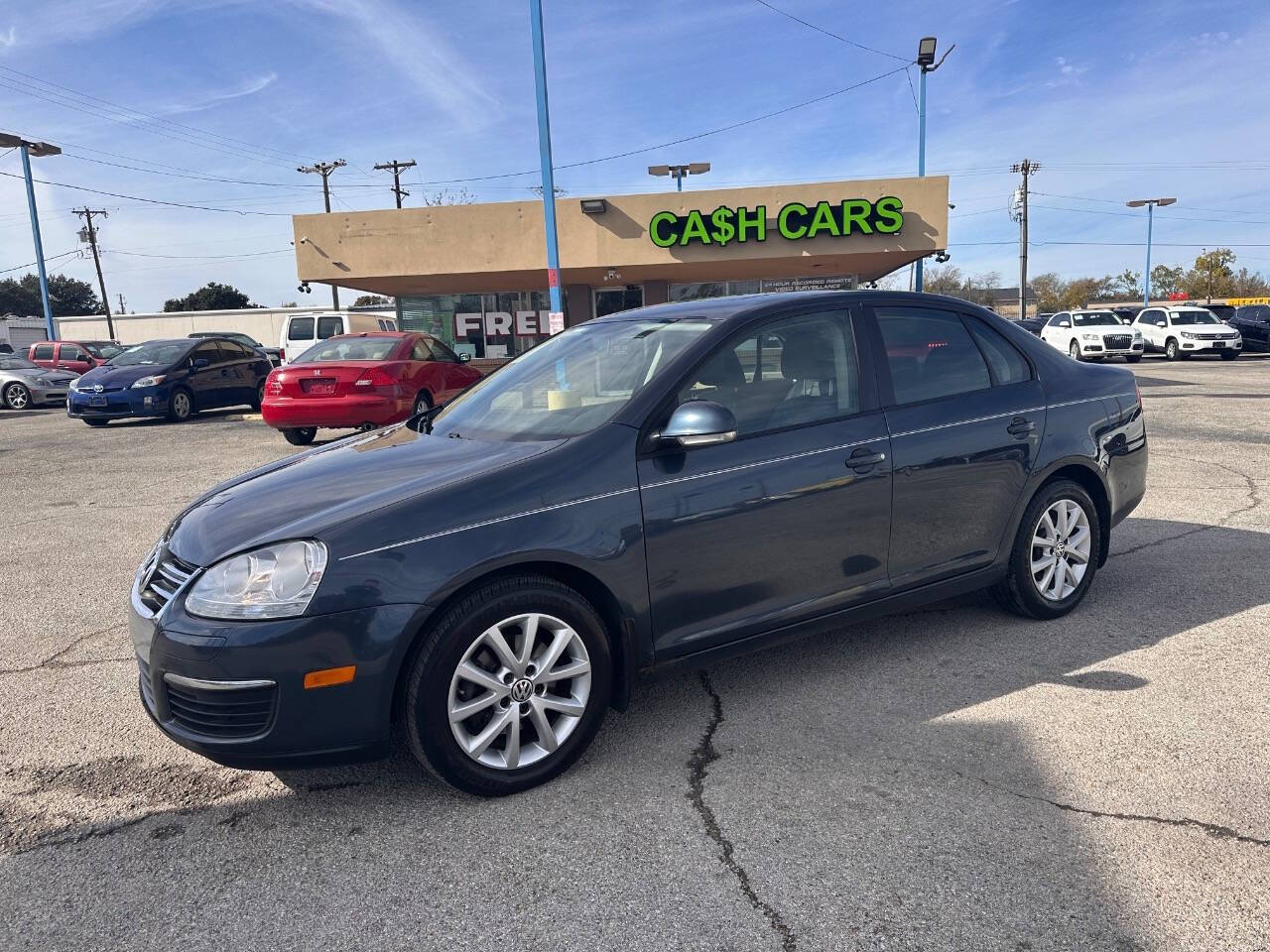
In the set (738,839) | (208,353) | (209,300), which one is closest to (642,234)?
(208,353)

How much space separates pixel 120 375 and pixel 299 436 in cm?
542

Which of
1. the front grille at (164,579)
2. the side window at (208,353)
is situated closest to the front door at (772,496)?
the front grille at (164,579)

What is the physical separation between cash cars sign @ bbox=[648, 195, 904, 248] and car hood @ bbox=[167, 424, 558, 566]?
16253 millimetres

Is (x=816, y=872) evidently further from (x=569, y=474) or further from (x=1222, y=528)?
(x=1222, y=528)

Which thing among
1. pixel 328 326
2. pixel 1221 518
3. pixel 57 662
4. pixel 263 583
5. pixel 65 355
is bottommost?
pixel 1221 518

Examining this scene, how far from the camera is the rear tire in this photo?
469 inches

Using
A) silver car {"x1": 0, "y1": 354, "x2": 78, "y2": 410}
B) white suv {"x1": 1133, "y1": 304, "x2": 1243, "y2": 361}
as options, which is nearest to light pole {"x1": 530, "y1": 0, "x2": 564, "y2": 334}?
silver car {"x1": 0, "y1": 354, "x2": 78, "y2": 410}

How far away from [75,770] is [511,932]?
192 centimetres

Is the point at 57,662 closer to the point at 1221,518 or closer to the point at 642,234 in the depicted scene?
the point at 1221,518

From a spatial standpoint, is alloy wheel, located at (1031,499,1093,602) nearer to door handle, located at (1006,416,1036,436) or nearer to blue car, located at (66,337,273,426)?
door handle, located at (1006,416,1036,436)

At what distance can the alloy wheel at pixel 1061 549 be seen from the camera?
4.35 m

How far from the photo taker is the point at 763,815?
109 inches

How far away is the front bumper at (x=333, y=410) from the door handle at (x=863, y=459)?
26.3ft

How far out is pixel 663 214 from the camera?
1909 cm
